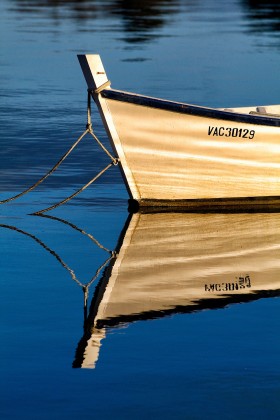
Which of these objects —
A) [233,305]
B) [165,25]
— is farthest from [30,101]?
[165,25]

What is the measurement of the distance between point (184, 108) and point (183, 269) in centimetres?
308

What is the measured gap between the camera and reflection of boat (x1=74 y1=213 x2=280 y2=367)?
1002 cm

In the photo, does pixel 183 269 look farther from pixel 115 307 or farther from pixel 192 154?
pixel 192 154

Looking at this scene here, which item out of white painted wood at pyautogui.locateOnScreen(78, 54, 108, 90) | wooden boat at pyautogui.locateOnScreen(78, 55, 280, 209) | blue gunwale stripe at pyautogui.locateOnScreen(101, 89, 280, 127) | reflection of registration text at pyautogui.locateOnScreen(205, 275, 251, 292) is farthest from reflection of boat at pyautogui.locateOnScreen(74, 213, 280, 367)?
white painted wood at pyautogui.locateOnScreen(78, 54, 108, 90)

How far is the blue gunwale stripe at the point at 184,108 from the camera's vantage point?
13875 millimetres

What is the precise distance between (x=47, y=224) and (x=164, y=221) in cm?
129

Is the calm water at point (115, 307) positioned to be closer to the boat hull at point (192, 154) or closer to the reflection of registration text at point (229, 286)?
the reflection of registration text at point (229, 286)

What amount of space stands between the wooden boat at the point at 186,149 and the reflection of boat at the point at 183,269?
1.59 feet

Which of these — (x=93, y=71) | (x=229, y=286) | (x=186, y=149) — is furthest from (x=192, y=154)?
(x=229, y=286)

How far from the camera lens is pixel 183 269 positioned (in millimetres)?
11414

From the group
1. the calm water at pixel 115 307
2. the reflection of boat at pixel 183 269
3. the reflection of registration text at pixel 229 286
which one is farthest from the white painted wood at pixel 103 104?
the reflection of registration text at pixel 229 286

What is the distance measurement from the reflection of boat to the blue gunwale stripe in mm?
1067

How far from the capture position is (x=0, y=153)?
17.3m

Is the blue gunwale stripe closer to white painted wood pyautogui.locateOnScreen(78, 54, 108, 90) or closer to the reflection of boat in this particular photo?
white painted wood pyautogui.locateOnScreen(78, 54, 108, 90)
